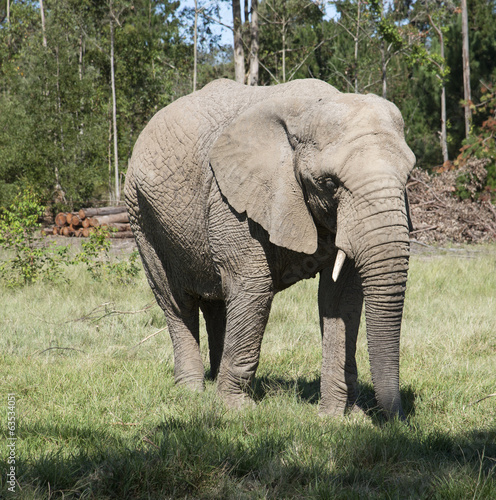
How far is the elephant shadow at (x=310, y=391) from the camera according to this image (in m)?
4.48

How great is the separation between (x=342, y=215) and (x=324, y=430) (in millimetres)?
1310

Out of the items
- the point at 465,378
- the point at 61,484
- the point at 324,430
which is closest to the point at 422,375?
the point at 465,378

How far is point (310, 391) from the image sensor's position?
500 cm

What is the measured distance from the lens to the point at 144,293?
8.55 metres

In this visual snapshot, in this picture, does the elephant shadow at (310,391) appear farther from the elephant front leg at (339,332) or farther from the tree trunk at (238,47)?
the tree trunk at (238,47)

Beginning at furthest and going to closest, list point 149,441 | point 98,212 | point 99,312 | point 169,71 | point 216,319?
point 169,71 < point 98,212 < point 99,312 < point 216,319 < point 149,441

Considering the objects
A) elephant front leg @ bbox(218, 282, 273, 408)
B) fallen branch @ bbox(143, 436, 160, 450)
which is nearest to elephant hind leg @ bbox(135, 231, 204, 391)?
elephant front leg @ bbox(218, 282, 273, 408)

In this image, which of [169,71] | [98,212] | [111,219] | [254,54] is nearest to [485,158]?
[254,54]

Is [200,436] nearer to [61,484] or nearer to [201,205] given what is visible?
[61,484]

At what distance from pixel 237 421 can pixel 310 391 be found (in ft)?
3.81

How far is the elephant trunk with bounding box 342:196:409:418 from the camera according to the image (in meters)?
3.22

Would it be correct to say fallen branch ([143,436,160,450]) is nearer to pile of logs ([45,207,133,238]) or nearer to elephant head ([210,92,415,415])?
elephant head ([210,92,415,415])

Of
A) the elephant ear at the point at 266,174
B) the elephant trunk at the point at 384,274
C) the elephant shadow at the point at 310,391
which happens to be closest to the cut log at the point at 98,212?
the elephant shadow at the point at 310,391

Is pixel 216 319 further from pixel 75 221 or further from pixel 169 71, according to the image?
pixel 169 71
